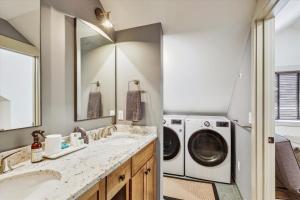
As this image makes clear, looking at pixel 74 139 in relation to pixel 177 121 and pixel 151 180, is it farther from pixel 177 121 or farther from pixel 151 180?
pixel 177 121

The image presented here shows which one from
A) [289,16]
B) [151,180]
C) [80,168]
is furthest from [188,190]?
[289,16]

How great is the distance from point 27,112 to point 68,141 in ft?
1.21

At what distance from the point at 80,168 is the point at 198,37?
5.95 feet

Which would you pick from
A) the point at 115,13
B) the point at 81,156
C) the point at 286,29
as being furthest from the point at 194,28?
the point at 286,29

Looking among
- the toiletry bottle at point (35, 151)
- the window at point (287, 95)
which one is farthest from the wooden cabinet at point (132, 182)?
the window at point (287, 95)

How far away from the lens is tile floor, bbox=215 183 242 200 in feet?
6.65

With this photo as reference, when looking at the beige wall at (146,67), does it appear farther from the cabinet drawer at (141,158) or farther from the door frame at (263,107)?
the door frame at (263,107)

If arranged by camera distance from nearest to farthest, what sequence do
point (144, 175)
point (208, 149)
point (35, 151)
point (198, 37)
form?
point (35, 151) → point (144, 175) → point (198, 37) → point (208, 149)

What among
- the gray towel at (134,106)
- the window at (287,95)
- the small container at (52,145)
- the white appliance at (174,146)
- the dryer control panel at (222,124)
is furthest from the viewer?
the window at (287,95)

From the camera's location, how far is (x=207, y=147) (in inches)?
99.7

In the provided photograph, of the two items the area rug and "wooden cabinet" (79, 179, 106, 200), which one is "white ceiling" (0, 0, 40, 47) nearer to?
"wooden cabinet" (79, 179, 106, 200)

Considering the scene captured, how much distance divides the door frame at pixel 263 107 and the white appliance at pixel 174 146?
1174mm

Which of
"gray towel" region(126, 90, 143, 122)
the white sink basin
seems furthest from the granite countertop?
"gray towel" region(126, 90, 143, 122)

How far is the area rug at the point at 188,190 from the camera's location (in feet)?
6.67
